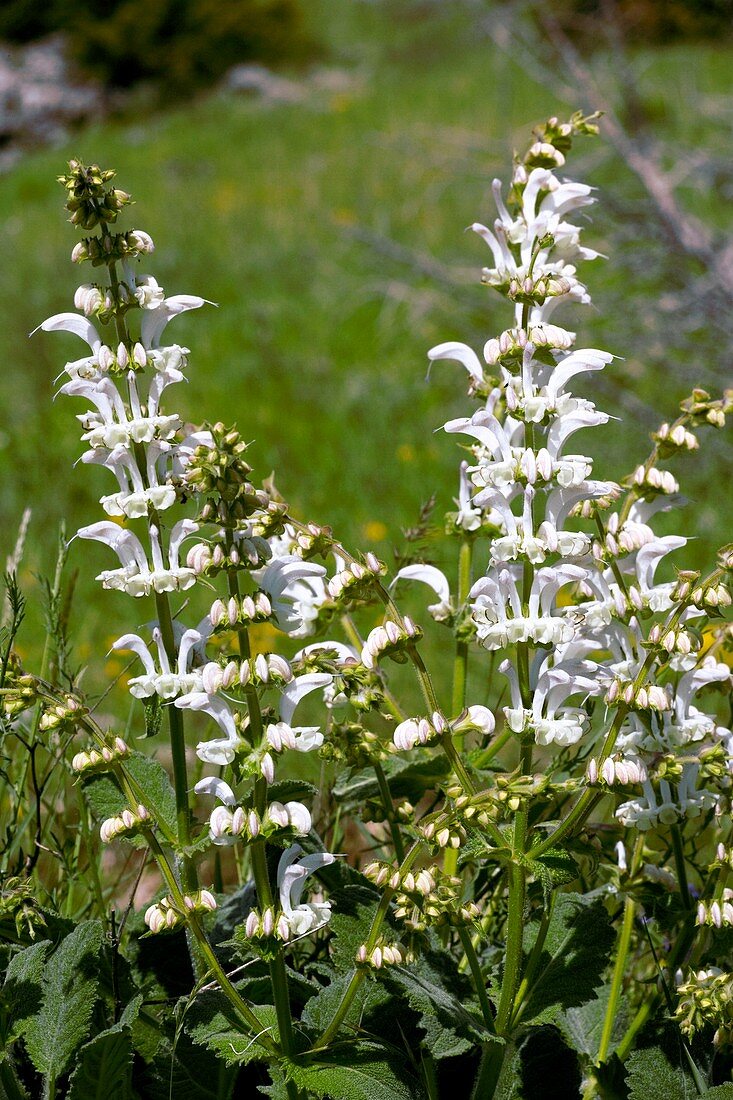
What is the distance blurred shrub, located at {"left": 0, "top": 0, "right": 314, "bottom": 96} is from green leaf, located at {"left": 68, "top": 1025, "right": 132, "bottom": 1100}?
73.1 feet

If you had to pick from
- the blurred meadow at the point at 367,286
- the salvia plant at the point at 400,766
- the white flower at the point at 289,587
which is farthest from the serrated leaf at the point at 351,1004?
the blurred meadow at the point at 367,286

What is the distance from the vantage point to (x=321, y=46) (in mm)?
23875

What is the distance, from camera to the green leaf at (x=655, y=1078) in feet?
4.61

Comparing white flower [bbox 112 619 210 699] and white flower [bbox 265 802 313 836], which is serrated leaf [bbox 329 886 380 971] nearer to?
white flower [bbox 265 802 313 836]

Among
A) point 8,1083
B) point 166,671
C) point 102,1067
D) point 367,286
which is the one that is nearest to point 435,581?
point 166,671

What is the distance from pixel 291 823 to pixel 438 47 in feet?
69.0

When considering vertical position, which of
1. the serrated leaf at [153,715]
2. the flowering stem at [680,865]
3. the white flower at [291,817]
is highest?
the serrated leaf at [153,715]

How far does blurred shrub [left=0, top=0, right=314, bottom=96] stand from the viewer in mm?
21453

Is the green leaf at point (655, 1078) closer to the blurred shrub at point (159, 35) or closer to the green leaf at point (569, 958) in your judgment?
the green leaf at point (569, 958)

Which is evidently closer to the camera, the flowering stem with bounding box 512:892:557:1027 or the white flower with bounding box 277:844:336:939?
the white flower with bounding box 277:844:336:939

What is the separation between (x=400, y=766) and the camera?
160 centimetres

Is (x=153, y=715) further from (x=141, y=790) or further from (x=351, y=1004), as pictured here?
(x=351, y=1004)

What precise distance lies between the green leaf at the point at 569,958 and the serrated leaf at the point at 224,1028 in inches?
12.8

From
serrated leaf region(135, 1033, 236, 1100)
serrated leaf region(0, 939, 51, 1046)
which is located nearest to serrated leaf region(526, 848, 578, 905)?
serrated leaf region(135, 1033, 236, 1100)
